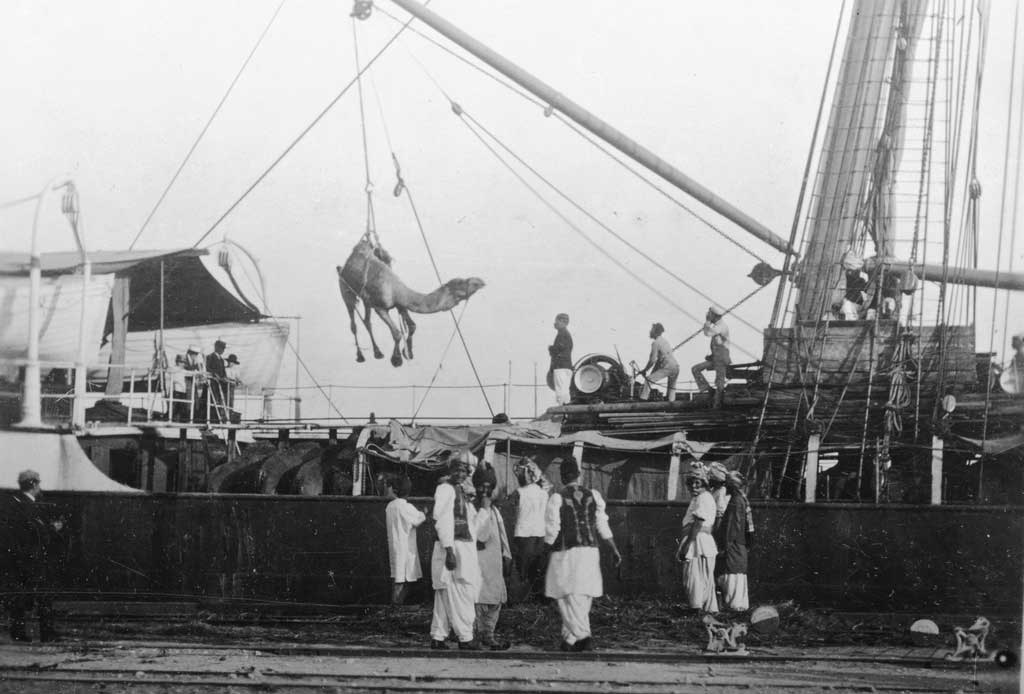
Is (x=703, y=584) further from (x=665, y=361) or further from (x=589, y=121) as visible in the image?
(x=589, y=121)

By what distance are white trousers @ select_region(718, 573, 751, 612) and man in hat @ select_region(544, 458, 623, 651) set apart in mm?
1149

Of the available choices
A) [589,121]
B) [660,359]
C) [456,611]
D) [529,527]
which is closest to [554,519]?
[529,527]

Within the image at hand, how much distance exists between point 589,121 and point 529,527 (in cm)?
374

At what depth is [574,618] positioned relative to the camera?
8.56m

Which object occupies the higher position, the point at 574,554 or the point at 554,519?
the point at 554,519

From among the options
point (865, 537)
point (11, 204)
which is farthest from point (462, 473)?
point (11, 204)

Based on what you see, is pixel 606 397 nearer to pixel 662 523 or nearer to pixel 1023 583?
pixel 662 523

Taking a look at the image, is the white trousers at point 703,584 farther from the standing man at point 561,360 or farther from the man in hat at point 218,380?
the man in hat at point 218,380

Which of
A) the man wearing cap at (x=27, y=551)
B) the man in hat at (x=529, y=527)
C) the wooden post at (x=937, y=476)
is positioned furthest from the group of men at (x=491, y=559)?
the man wearing cap at (x=27, y=551)

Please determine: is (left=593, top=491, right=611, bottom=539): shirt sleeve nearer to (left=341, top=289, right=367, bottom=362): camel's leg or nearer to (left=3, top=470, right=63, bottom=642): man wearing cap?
(left=341, top=289, right=367, bottom=362): camel's leg

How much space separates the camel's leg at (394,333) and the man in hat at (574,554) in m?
2.83

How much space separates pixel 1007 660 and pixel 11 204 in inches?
366

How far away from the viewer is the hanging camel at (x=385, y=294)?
34.9 ft

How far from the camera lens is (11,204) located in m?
10.0
